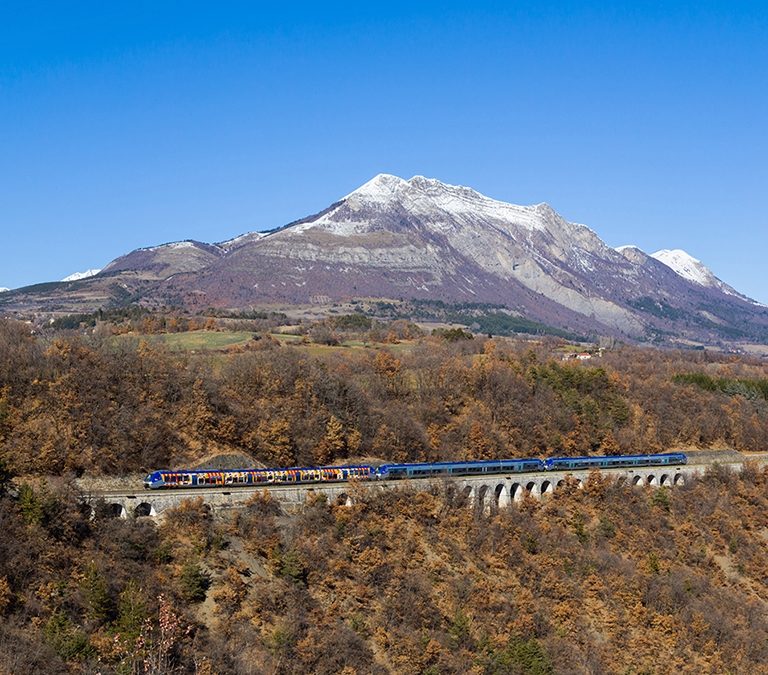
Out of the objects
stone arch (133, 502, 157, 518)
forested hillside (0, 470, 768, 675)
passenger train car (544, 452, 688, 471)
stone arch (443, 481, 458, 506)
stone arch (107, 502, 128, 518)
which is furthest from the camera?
passenger train car (544, 452, 688, 471)

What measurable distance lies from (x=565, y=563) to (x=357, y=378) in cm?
3888

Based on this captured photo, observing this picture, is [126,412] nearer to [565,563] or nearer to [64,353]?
[64,353]

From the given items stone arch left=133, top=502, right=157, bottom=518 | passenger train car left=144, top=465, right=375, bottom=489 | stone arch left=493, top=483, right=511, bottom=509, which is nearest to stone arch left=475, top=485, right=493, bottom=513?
stone arch left=493, top=483, right=511, bottom=509

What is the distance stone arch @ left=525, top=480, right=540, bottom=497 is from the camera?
83.4m

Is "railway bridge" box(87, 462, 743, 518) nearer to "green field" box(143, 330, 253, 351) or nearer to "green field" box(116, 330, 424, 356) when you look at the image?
"green field" box(116, 330, 424, 356)

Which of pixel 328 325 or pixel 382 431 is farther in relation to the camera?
pixel 328 325

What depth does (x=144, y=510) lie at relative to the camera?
197ft

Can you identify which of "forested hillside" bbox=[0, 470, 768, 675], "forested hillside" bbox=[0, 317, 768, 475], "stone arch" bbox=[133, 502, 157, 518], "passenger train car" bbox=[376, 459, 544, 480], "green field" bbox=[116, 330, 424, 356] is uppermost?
"green field" bbox=[116, 330, 424, 356]

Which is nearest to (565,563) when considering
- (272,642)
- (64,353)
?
(272,642)

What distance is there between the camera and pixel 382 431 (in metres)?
87.5

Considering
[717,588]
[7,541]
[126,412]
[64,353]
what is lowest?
[717,588]

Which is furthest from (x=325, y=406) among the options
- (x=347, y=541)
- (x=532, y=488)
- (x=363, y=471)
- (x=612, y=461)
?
(x=612, y=461)

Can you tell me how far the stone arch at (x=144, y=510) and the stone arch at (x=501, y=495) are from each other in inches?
→ 1335

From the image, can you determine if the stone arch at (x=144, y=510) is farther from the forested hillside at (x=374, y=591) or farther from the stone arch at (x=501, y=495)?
the stone arch at (x=501, y=495)
